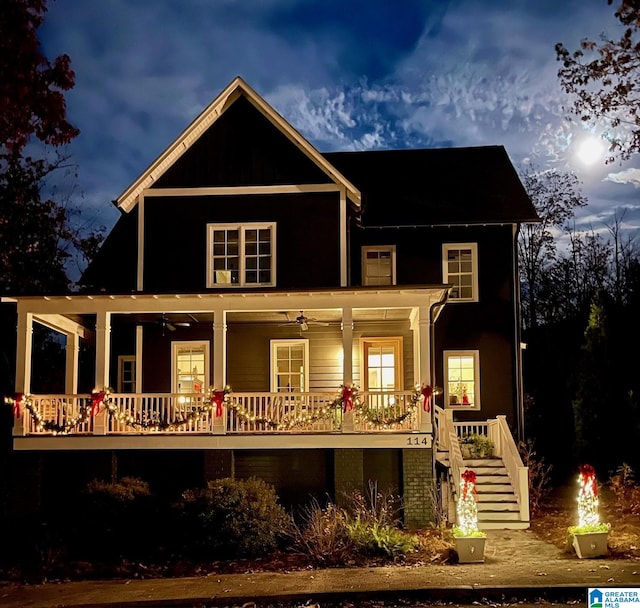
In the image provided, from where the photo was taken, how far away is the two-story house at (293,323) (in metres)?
18.3

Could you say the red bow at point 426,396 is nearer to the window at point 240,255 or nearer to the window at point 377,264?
the window at point 240,255

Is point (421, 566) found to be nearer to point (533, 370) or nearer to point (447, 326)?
point (447, 326)

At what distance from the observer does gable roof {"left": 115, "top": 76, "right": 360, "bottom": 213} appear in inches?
823

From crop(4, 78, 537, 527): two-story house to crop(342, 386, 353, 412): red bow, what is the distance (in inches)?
1.8

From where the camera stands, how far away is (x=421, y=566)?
547 inches

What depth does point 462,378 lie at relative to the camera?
2356 centimetres

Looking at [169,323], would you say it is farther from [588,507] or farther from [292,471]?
[588,507]

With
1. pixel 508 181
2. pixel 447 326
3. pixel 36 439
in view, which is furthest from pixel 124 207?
pixel 508 181

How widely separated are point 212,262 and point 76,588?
9.92 metres

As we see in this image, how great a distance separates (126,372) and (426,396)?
36.6ft

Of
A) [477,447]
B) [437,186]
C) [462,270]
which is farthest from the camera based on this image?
[437,186]

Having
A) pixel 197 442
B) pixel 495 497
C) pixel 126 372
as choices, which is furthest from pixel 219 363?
pixel 126 372

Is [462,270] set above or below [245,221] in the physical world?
below

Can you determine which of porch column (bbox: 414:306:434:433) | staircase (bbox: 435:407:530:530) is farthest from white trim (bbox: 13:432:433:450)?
staircase (bbox: 435:407:530:530)
